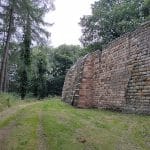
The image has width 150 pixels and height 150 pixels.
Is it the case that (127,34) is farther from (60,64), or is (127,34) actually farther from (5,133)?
(60,64)

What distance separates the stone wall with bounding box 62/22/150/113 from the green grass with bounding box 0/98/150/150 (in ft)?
3.53

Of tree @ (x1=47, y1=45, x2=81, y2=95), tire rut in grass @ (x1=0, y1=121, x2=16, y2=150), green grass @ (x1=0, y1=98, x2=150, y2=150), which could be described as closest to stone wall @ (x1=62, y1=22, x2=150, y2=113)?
green grass @ (x1=0, y1=98, x2=150, y2=150)

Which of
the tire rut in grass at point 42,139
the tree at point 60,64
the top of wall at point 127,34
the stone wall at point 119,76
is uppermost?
the tree at point 60,64

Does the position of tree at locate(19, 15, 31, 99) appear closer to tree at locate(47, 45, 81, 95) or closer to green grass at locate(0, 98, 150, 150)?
tree at locate(47, 45, 81, 95)

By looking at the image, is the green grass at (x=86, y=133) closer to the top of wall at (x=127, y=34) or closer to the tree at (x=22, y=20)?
the top of wall at (x=127, y=34)

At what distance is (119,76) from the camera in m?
13.1

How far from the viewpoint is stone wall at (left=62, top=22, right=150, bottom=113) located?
1084cm

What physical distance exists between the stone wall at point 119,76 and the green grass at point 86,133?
42.4 inches

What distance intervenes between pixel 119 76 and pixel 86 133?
4703 mm

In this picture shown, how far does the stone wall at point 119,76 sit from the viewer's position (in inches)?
427

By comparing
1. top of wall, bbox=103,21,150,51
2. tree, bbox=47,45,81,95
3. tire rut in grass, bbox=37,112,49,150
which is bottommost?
tire rut in grass, bbox=37,112,49,150

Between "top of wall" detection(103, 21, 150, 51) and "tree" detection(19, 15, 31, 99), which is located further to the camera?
"tree" detection(19, 15, 31, 99)

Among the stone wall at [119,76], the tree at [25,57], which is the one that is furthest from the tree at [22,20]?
the stone wall at [119,76]

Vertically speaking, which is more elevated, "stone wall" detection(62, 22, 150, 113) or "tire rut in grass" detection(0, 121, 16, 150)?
"stone wall" detection(62, 22, 150, 113)
